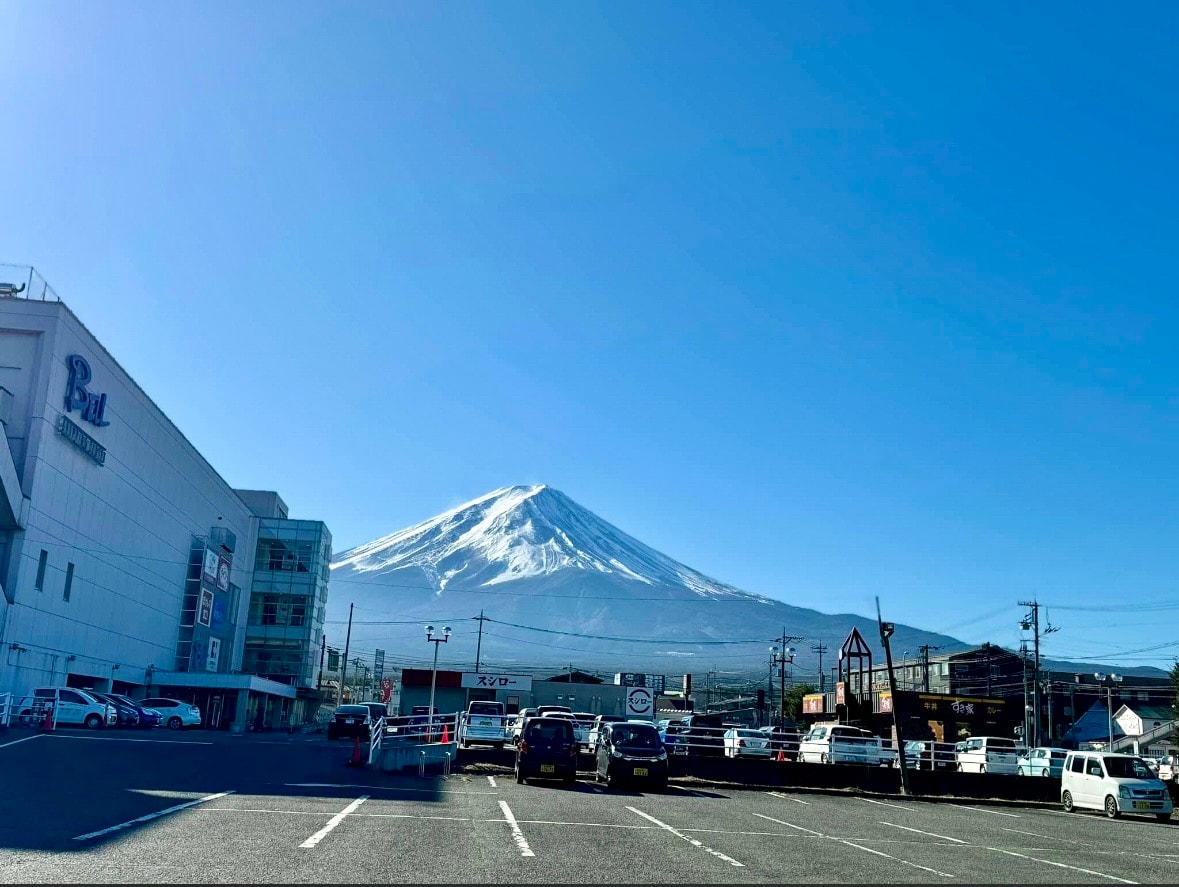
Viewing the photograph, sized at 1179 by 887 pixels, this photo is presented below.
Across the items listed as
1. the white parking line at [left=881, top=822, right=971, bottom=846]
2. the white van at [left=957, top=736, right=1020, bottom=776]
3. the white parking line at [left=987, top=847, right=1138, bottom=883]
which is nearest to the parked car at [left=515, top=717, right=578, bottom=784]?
the white parking line at [left=881, top=822, right=971, bottom=846]

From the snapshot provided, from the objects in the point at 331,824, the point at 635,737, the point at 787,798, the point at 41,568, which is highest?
the point at 41,568

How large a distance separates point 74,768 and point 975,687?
317 ft

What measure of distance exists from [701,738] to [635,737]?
12395 millimetres

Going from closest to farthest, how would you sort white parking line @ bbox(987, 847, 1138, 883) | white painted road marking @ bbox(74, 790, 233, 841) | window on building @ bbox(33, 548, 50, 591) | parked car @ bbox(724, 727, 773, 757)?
white painted road marking @ bbox(74, 790, 233, 841) < white parking line @ bbox(987, 847, 1138, 883) < parked car @ bbox(724, 727, 773, 757) < window on building @ bbox(33, 548, 50, 591)

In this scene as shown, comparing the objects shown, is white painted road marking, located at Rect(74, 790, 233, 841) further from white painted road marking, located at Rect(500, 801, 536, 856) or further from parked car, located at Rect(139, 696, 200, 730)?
parked car, located at Rect(139, 696, 200, 730)

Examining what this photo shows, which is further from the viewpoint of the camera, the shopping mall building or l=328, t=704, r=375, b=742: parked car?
l=328, t=704, r=375, b=742: parked car

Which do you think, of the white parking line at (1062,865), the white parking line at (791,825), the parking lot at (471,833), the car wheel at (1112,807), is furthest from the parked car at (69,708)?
the white parking line at (1062,865)

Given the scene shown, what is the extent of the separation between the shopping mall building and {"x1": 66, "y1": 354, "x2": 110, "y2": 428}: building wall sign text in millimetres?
65

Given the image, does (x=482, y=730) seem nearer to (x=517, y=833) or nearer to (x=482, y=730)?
(x=482, y=730)

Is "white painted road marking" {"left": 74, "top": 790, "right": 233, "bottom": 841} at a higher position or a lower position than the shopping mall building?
lower

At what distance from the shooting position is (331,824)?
52.4ft

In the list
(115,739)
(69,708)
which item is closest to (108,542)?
(69,708)

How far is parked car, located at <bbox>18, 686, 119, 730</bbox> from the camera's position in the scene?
41844 millimetres

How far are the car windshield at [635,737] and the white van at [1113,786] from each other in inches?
480
